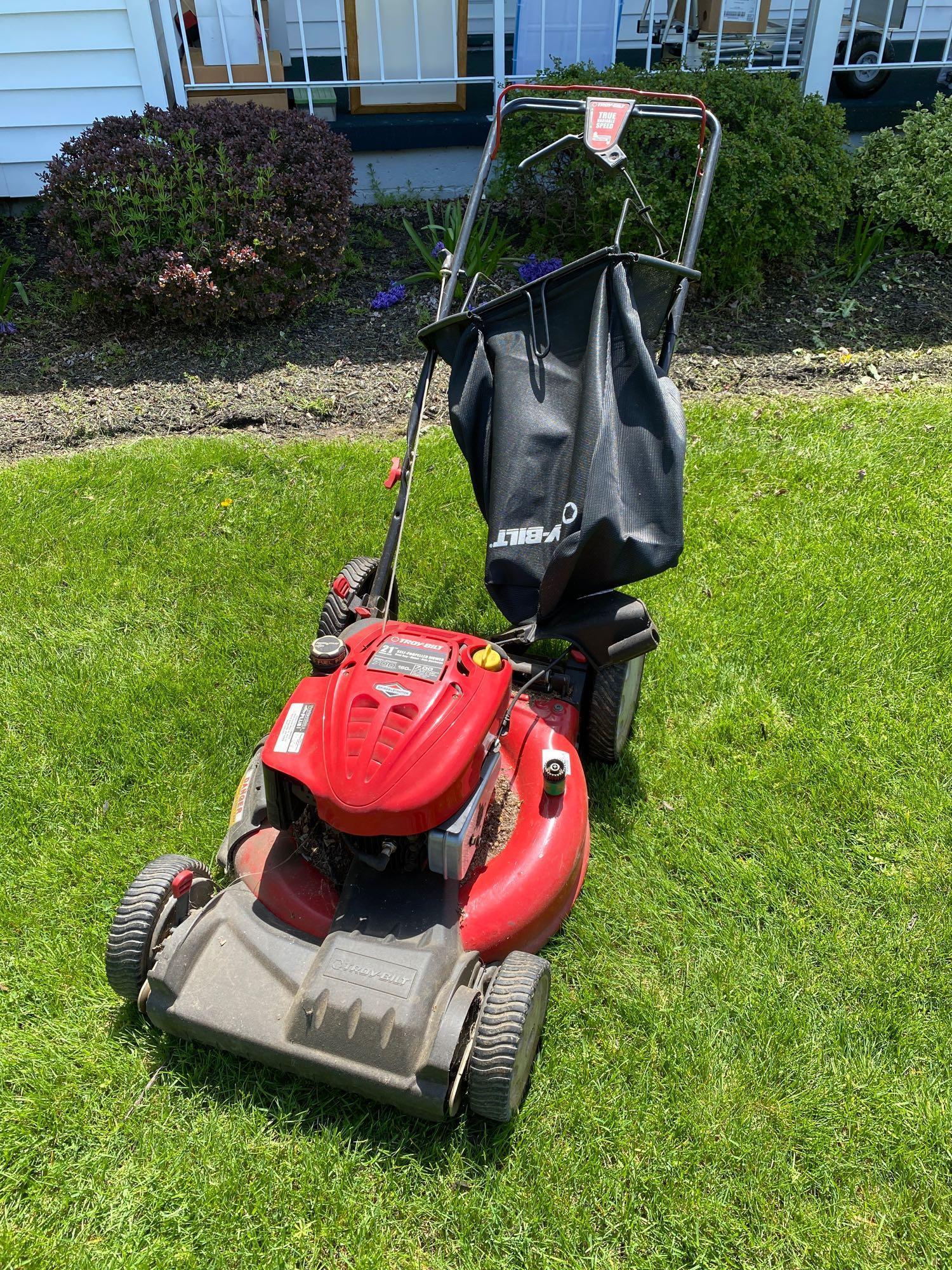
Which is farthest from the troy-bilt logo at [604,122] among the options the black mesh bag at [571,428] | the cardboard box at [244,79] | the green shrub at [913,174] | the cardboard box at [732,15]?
the cardboard box at [732,15]

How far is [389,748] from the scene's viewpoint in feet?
7.18

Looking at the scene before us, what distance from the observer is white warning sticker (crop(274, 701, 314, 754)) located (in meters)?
2.29

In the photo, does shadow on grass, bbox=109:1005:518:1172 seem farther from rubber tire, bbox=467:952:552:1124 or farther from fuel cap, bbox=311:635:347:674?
fuel cap, bbox=311:635:347:674

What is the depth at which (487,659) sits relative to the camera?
247 cm

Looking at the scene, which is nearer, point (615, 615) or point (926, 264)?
point (615, 615)

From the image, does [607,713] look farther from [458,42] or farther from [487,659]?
[458,42]

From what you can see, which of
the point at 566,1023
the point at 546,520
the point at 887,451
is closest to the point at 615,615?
the point at 546,520

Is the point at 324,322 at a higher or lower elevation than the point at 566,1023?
higher

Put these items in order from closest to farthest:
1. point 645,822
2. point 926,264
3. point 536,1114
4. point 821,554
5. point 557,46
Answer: point 536,1114, point 645,822, point 821,554, point 926,264, point 557,46

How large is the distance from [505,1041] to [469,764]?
0.58m

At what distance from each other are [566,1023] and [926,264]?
538 centimetres

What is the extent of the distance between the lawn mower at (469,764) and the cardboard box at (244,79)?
14.3ft

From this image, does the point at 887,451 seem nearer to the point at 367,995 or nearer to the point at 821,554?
the point at 821,554

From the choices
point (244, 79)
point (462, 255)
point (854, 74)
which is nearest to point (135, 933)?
point (462, 255)
